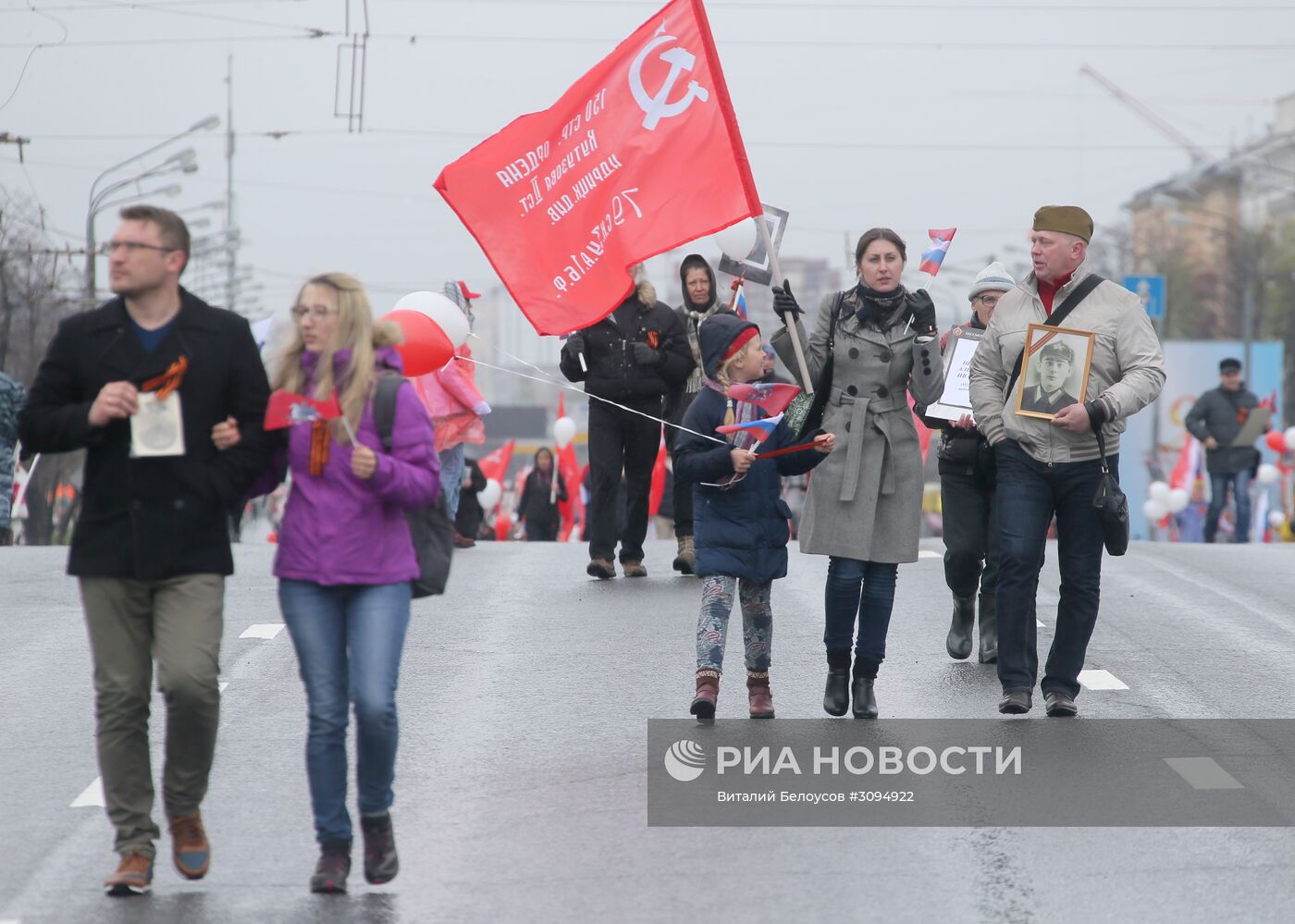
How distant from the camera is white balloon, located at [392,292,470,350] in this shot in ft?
30.6

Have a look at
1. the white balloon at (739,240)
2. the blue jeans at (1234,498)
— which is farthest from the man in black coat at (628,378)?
the blue jeans at (1234,498)

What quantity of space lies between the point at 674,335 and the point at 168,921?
6.97 meters

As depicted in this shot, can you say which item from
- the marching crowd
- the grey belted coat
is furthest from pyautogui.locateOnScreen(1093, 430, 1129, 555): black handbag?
the grey belted coat

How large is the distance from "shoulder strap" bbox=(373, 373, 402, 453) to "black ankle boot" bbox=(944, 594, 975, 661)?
4.58 m

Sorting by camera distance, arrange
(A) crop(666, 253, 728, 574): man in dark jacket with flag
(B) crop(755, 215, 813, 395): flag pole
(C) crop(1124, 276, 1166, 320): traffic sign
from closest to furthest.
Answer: (B) crop(755, 215, 813, 395): flag pole → (A) crop(666, 253, 728, 574): man in dark jacket with flag → (C) crop(1124, 276, 1166, 320): traffic sign

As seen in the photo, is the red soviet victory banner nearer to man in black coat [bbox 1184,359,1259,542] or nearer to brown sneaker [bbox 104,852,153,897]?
brown sneaker [bbox 104,852,153,897]

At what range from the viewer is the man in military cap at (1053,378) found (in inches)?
296

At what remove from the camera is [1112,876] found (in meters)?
5.52

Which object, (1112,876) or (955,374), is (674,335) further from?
(1112,876)

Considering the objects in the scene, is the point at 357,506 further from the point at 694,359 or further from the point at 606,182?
the point at 694,359

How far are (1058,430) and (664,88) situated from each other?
2.42 meters

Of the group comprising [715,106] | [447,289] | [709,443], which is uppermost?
[715,106]

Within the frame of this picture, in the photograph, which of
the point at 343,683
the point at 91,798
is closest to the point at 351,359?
the point at 343,683

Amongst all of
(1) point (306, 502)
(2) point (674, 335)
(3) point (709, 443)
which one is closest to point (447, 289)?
(2) point (674, 335)
